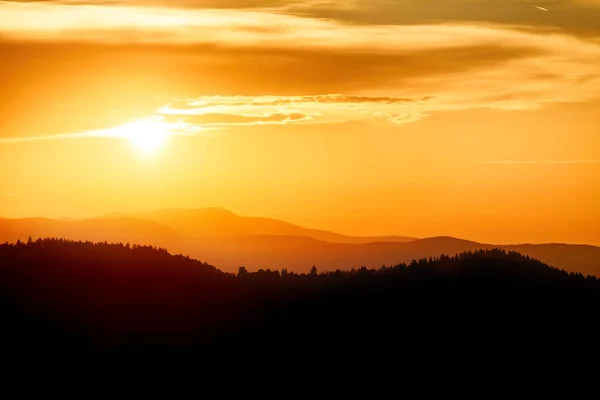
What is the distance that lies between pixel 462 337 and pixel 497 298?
468 centimetres

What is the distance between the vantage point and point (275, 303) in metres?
85.9

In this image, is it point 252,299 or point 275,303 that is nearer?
point 275,303

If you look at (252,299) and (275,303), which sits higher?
(252,299)

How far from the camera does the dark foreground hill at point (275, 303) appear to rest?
80688mm

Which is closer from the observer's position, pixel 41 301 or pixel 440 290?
pixel 41 301

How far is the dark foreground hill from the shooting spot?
8069cm

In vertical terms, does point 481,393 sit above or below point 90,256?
below

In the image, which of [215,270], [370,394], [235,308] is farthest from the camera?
[215,270]

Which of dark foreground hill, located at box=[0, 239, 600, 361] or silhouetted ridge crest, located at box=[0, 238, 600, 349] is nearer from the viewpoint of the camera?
silhouetted ridge crest, located at box=[0, 238, 600, 349]

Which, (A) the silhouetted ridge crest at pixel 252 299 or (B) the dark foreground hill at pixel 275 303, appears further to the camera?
(B) the dark foreground hill at pixel 275 303

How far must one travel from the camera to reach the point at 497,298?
88312 millimetres

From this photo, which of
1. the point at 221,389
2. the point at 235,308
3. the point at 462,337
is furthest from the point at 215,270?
the point at 462,337

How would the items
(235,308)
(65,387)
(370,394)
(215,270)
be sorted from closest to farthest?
(65,387) < (370,394) < (235,308) < (215,270)

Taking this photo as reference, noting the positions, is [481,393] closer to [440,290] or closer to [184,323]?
[440,290]
